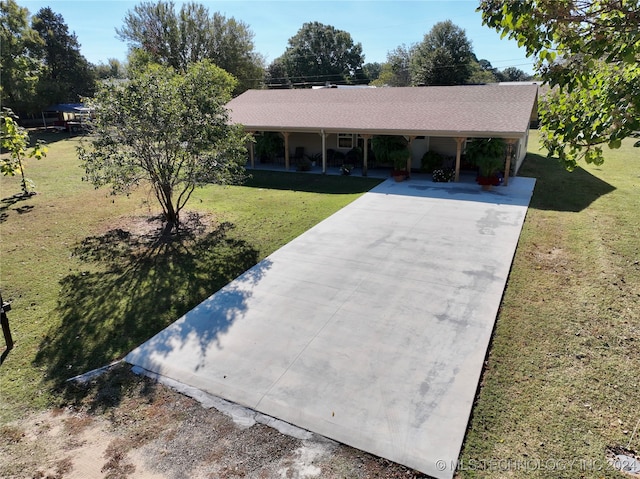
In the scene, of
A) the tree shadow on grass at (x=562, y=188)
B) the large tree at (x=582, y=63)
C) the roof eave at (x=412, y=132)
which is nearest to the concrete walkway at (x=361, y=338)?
the large tree at (x=582, y=63)

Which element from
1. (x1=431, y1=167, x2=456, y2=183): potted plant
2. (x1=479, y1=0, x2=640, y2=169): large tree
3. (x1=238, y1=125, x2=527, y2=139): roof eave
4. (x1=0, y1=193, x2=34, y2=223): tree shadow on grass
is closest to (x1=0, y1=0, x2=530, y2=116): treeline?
(x1=238, y1=125, x2=527, y2=139): roof eave

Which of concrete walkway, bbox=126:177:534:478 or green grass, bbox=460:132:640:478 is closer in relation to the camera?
green grass, bbox=460:132:640:478

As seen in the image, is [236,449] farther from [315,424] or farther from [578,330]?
[578,330]

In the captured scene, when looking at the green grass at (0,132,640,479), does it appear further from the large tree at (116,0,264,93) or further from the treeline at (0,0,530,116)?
the large tree at (116,0,264,93)

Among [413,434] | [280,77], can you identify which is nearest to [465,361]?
[413,434]

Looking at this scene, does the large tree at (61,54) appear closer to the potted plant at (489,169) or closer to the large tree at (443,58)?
the large tree at (443,58)
